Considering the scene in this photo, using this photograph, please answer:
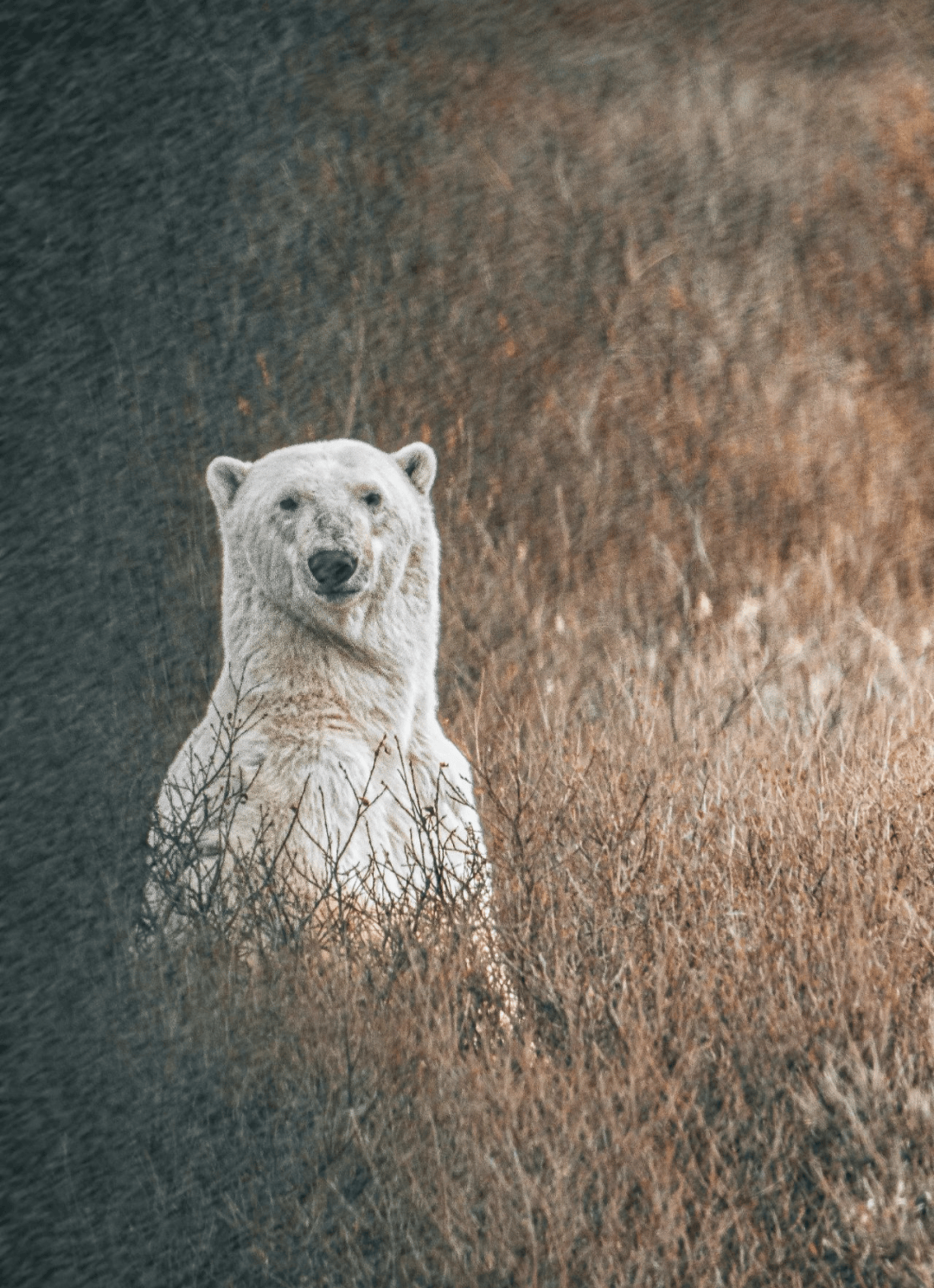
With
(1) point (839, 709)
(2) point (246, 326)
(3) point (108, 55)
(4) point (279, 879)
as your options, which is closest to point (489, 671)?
(1) point (839, 709)

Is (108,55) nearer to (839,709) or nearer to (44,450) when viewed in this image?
(44,450)

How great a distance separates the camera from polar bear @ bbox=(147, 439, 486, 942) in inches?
123

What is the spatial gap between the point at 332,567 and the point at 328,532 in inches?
3.3

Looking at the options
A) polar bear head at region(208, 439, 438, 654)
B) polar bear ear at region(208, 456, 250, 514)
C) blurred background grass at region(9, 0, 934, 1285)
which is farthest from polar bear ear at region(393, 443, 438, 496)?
blurred background grass at region(9, 0, 934, 1285)

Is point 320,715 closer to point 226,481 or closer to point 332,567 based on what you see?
point 332,567

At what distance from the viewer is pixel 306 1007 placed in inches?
114

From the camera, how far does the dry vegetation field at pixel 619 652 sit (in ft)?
8.26

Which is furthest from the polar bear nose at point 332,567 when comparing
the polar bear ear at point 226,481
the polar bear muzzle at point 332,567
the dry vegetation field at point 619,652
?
the dry vegetation field at point 619,652

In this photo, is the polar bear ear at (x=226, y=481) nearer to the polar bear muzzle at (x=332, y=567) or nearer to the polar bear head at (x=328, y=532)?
the polar bear head at (x=328, y=532)

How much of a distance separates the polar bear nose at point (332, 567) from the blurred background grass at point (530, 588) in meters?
0.70

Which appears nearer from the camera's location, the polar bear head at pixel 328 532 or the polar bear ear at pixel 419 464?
the polar bear head at pixel 328 532

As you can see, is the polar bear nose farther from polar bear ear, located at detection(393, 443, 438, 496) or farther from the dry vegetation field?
the dry vegetation field

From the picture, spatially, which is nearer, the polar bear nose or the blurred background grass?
the blurred background grass

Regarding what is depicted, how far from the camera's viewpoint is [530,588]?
5.62 metres
